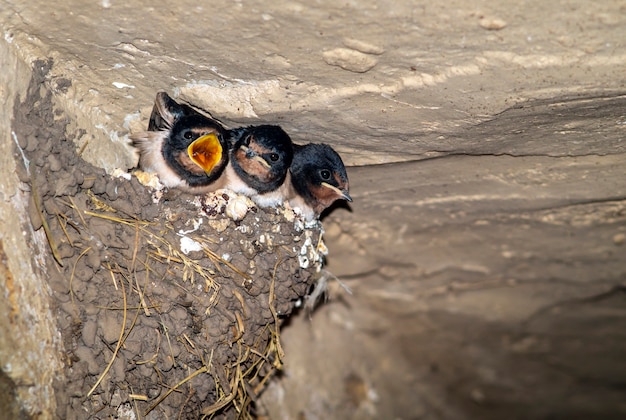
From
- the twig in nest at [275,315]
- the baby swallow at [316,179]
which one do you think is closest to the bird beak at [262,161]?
the baby swallow at [316,179]

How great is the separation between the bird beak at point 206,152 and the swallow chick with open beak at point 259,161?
15 cm

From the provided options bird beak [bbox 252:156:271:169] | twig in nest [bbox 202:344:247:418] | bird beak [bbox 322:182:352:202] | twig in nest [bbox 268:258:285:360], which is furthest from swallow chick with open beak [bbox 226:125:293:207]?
twig in nest [bbox 202:344:247:418]

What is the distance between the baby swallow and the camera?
3852 millimetres

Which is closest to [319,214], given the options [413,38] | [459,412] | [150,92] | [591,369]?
[150,92]

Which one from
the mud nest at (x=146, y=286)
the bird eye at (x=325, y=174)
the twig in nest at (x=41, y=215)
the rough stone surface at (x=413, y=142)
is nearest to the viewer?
the rough stone surface at (x=413, y=142)

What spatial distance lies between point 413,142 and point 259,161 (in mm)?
742

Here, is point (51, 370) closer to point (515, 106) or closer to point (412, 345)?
point (515, 106)

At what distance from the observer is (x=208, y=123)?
354 cm

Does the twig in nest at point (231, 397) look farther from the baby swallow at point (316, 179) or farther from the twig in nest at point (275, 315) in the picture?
the baby swallow at point (316, 179)

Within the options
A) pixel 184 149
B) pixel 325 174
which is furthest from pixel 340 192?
pixel 184 149

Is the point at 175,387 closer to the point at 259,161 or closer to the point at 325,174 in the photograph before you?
the point at 259,161

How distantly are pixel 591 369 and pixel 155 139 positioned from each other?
4270 mm

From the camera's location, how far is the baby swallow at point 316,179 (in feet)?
12.6

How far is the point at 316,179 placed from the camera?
3883 millimetres
